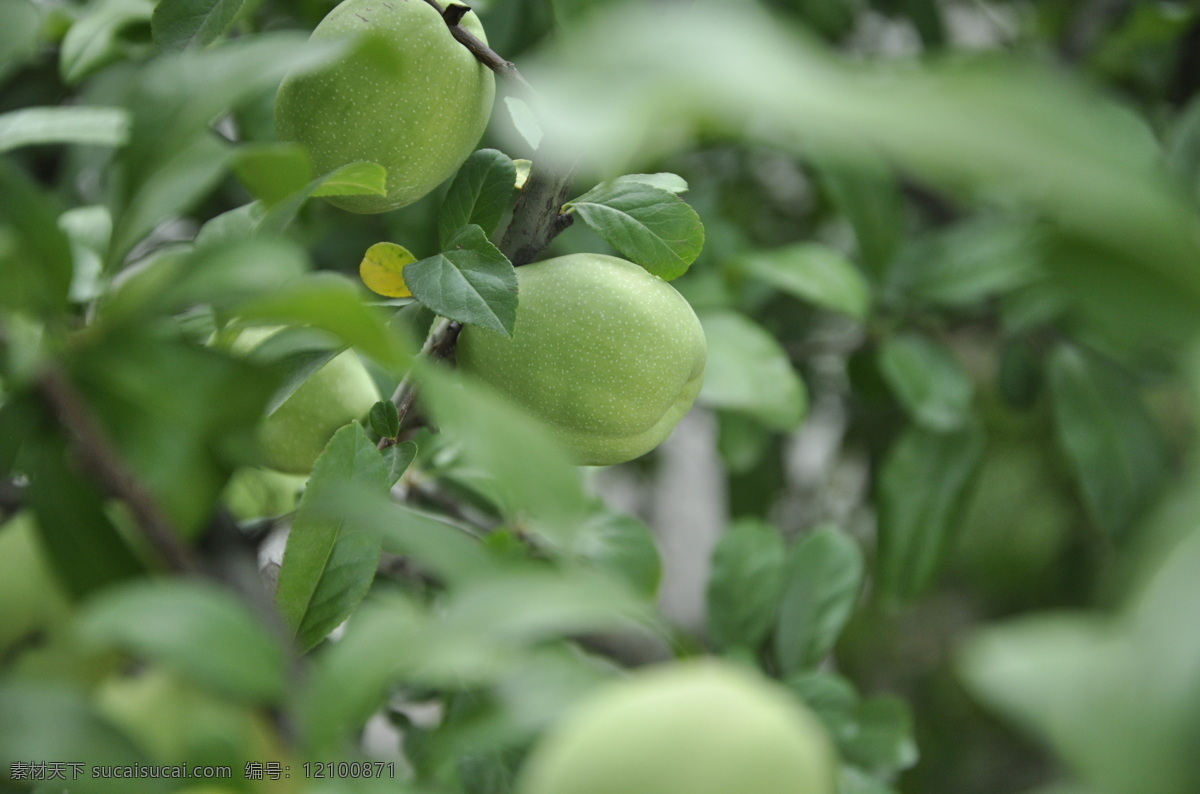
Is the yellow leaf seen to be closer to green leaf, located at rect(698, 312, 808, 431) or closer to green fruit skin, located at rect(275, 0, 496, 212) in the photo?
green fruit skin, located at rect(275, 0, 496, 212)

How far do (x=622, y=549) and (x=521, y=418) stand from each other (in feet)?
Answer: 0.88

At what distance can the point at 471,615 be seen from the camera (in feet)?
0.35

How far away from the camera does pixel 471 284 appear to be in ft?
0.72

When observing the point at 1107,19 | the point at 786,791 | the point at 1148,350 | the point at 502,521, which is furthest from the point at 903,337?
the point at 786,791

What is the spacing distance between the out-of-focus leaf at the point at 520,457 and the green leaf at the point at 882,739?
0.29m

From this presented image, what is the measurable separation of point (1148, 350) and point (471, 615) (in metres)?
0.50

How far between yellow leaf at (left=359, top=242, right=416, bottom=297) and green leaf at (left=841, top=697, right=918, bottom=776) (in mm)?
241

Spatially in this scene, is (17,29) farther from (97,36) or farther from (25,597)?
(97,36)

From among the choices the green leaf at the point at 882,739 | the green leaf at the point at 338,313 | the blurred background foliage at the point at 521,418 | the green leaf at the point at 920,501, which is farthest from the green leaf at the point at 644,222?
the green leaf at the point at 920,501

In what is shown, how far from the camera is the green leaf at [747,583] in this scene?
408 mm

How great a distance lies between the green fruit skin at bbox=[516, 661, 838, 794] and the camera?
0.11 metres

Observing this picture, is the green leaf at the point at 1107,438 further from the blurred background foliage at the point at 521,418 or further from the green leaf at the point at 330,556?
the green leaf at the point at 330,556

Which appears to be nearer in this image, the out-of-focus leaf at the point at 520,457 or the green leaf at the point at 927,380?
the out-of-focus leaf at the point at 520,457

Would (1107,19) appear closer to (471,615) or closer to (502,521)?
(502,521)
